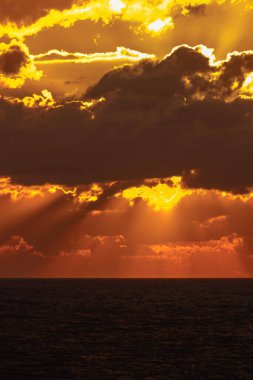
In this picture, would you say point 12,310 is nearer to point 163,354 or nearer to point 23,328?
point 23,328

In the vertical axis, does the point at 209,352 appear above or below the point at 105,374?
above

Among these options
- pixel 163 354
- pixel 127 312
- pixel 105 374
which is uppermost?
pixel 127 312

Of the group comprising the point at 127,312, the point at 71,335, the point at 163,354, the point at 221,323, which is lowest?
the point at 163,354

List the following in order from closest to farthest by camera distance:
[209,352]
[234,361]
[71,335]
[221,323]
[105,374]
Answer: [105,374] → [234,361] → [209,352] → [71,335] → [221,323]

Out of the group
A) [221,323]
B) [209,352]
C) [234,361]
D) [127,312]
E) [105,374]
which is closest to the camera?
[105,374]

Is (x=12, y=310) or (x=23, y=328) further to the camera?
(x=12, y=310)

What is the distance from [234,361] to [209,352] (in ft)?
21.2

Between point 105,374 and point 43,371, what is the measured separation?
629 centimetres

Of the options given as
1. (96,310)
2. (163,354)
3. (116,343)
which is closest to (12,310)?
(96,310)

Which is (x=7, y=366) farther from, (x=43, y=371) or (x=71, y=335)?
(x=71, y=335)

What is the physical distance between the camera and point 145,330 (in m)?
108

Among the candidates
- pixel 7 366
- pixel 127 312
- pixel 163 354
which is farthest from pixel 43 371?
pixel 127 312

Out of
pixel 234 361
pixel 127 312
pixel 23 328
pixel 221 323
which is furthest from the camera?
pixel 127 312

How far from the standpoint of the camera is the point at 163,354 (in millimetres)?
79938
